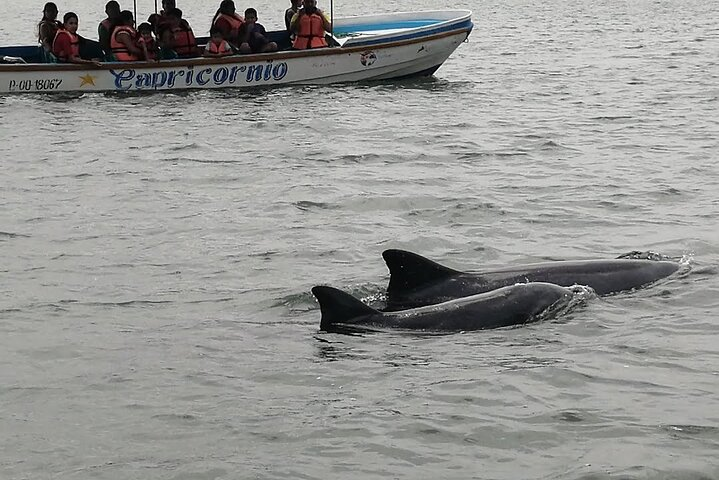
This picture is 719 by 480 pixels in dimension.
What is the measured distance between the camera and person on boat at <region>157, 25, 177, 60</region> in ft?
89.3

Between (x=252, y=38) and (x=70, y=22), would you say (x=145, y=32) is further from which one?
(x=252, y=38)

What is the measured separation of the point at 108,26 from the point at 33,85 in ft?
6.64

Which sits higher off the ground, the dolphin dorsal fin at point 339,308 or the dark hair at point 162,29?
the dark hair at point 162,29

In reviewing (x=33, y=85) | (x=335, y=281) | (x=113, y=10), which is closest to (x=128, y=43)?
(x=113, y=10)

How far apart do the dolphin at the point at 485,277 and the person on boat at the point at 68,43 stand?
17.2 m

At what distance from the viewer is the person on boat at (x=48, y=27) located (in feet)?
86.5

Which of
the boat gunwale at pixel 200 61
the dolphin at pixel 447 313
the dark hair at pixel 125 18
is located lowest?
the dolphin at pixel 447 313

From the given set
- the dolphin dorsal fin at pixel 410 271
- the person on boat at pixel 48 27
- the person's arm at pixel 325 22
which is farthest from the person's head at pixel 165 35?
the dolphin dorsal fin at pixel 410 271

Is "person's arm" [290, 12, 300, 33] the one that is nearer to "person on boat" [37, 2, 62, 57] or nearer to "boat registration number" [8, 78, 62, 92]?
"person on boat" [37, 2, 62, 57]

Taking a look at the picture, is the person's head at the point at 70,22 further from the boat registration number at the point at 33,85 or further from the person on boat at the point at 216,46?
the person on boat at the point at 216,46

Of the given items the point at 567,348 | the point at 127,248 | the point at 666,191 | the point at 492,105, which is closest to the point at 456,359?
the point at 567,348

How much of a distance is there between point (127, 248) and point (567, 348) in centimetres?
593

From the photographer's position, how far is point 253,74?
27.1 m

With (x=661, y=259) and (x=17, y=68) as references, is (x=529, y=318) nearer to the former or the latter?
(x=661, y=259)
